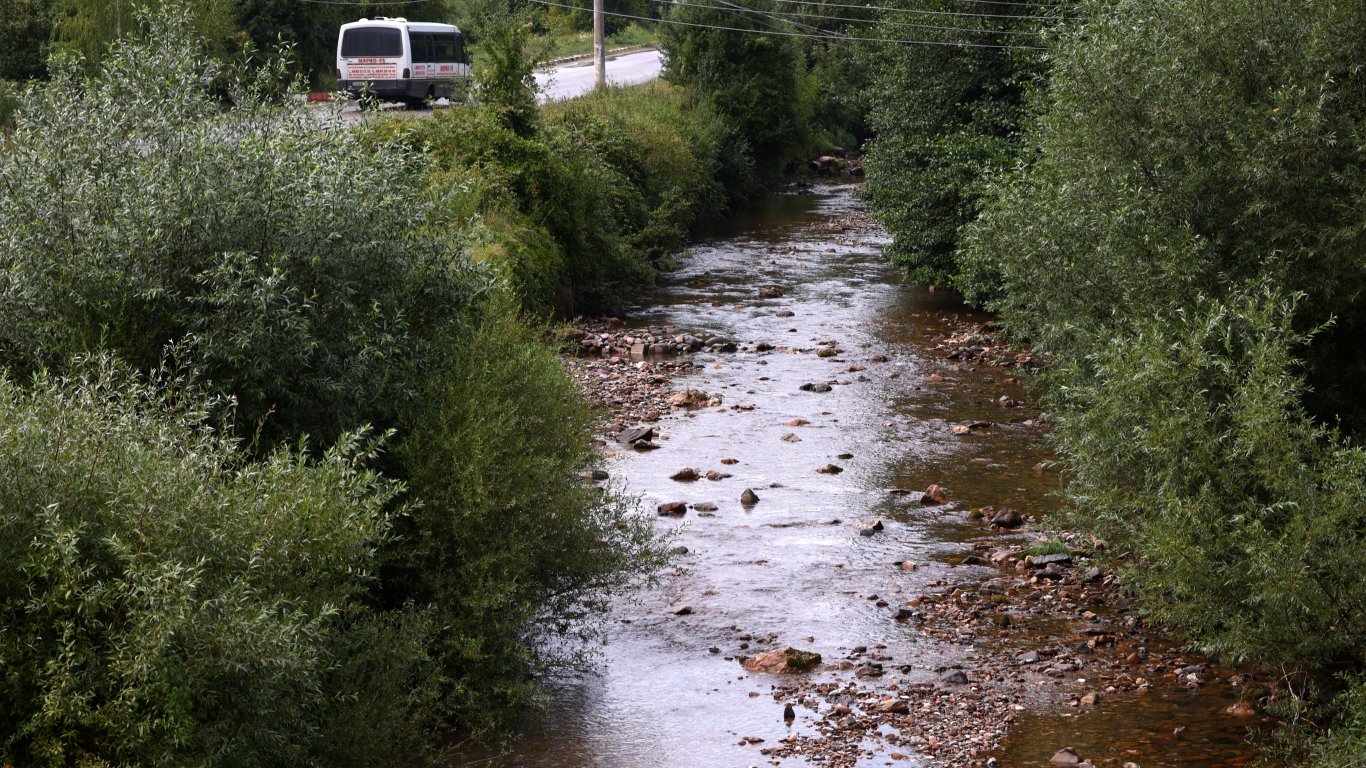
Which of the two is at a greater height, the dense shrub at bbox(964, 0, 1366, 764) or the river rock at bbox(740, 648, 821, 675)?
the dense shrub at bbox(964, 0, 1366, 764)

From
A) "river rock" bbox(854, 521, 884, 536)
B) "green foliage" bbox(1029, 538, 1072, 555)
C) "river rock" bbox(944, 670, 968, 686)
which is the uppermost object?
"green foliage" bbox(1029, 538, 1072, 555)

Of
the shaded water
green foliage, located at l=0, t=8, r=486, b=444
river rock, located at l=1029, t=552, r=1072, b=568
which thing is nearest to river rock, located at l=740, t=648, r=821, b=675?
the shaded water

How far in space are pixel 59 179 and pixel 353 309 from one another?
2318 mm

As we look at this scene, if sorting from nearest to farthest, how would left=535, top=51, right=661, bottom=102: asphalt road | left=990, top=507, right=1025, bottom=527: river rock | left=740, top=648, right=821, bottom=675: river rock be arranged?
left=740, top=648, right=821, bottom=675: river rock < left=990, top=507, right=1025, bottom=527: river rock < left=535, top=51, right=661, bottom=102: asphalt road

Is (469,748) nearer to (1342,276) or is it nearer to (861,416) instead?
(1342,276)

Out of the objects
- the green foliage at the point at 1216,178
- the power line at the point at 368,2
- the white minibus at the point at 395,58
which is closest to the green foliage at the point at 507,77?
the white minibus at the point at 395,58

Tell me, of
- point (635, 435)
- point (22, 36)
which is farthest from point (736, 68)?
point (635, 435)

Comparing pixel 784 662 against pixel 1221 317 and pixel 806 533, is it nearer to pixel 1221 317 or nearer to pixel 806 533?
pixel 806 533

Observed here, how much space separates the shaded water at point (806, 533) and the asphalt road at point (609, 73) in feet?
61.1

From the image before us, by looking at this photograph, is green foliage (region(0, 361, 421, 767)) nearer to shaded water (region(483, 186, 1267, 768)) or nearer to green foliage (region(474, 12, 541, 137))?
shaded water (region(483, 186, 1267, 768))

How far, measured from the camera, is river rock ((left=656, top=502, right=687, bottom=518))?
14102 millimetres

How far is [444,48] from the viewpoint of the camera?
42281 mm

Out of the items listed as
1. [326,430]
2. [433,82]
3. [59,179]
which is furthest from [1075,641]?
[433,82]

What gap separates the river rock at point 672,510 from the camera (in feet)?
46.3
